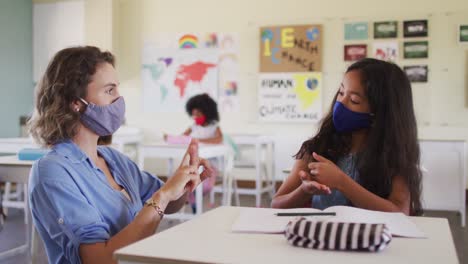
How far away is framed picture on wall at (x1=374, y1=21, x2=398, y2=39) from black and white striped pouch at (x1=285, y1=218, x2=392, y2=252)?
17.1 feet

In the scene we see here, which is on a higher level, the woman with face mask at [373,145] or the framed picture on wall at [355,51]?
the framed picture on wall at [355,51]

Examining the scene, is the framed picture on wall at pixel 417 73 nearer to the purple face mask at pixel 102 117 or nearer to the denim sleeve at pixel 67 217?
the purple face mask at pixel 102 117

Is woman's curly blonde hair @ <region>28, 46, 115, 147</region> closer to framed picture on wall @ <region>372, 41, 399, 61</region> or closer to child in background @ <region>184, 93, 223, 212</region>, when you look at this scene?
child in background @ <region>184, 93, 223, 212</region>

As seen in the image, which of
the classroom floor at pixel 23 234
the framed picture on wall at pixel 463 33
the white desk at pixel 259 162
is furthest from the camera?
the framed picture on wall at pixel 463 33

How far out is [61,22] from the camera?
683 cm

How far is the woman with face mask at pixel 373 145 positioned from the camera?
1585mm

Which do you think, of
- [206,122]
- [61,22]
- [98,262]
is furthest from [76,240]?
[61,22]

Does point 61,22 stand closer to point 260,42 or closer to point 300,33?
point 260,42

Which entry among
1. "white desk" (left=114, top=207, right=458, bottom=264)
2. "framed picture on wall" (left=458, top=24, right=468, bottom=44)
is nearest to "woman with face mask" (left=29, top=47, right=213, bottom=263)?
"white desk" (left=114, top=207, right=458, bottom=264)

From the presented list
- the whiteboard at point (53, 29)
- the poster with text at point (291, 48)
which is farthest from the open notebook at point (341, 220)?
the whiteboard at point (53, 29)

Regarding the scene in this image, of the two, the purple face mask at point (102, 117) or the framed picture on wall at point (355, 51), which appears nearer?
the purple face mask at point (102, 117)

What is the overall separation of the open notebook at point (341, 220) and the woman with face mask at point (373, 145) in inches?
13.2

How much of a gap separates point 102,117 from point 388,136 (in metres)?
0.87

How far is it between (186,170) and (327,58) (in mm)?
4966
